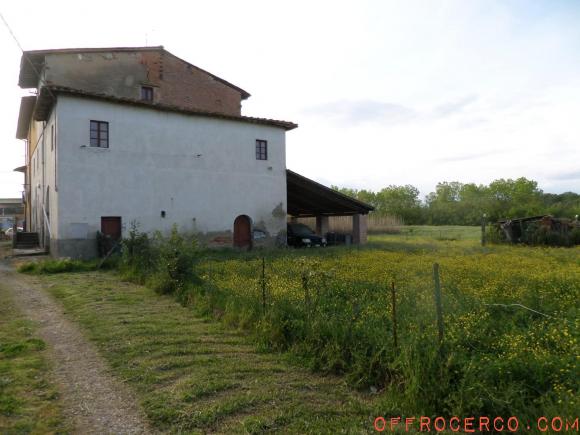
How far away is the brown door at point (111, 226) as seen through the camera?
57.0 ft

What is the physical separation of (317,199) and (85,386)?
67.7ft

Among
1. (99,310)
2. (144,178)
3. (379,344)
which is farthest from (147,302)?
(144,178)

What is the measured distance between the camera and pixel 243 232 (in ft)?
71.1

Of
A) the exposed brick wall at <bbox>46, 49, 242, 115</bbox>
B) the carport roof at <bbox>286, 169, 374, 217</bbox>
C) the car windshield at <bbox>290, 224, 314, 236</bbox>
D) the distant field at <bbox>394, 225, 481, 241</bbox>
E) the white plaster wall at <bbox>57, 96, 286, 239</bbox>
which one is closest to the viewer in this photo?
the white plaster wall at <bbox>57, 96, 286, 239</bbox>

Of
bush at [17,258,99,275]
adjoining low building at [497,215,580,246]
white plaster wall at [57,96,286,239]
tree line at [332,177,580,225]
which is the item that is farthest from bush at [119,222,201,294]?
tree line at [332,177,580,225]

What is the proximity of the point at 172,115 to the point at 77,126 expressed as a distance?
4248 mm

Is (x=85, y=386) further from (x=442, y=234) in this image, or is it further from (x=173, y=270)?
(x=442, y=234)

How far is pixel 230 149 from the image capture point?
21.1 m

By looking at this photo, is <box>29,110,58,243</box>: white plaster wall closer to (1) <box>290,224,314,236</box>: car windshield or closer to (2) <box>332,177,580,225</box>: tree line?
(1) <box>290,224,314,236</box>: car windshield

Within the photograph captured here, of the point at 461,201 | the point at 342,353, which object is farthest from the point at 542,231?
the point at 461,201

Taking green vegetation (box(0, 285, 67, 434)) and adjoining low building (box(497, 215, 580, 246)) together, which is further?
adjoining low building (box(497, 215, 580, 246))

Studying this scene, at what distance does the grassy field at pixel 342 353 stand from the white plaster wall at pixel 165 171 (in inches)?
393

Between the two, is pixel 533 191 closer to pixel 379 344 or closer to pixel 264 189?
pixel 264 189

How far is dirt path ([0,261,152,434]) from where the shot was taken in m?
3.90
